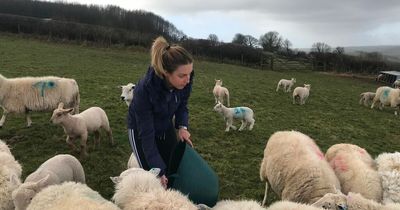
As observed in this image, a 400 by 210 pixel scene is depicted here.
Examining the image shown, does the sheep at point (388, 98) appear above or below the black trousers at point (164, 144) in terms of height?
below

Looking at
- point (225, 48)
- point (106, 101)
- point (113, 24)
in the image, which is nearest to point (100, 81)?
point (106, 101)

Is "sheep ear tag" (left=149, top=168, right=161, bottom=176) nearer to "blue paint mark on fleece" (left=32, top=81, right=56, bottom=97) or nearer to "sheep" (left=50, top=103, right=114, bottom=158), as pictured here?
"sheep" (left=50, top=103, right=114, bottom=158)

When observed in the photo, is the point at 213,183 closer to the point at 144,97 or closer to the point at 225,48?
the point at 144,97

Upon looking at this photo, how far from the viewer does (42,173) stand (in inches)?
190

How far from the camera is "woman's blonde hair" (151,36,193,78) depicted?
11.6ft

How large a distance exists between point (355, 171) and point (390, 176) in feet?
1.48

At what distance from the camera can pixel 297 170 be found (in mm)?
5137

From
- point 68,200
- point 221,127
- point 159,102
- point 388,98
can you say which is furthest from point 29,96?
point 388,98

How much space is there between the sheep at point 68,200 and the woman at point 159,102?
587mm

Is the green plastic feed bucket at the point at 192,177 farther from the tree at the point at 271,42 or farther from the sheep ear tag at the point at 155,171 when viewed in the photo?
the tree at the point at 271,42

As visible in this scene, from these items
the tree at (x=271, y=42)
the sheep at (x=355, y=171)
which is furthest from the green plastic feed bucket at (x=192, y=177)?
the tree at (x=271, y=42)

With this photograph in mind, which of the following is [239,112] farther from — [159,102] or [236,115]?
[159,102]

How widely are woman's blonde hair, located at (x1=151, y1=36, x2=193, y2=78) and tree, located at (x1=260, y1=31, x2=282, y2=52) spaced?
5170cm

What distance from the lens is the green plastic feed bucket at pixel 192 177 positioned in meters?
3.80
